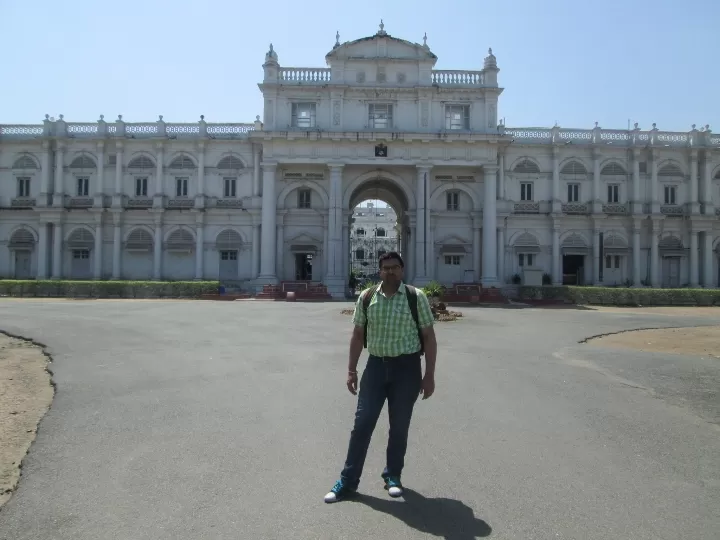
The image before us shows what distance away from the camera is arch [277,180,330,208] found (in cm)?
3553

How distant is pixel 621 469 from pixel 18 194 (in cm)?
4289

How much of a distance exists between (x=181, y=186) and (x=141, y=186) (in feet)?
9.14

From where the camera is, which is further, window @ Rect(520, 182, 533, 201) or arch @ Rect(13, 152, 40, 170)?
arch @ Rect(13, 152, 40, 170)

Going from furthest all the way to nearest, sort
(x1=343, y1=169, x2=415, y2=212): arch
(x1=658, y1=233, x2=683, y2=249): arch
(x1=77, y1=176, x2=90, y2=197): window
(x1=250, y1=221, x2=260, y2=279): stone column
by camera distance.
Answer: (x1=658, y1=233, x2=683, y2=249): arch, (x1=77, y1=176, x2=90, y2=197): window, (x1=250, y1=221, x2=260, y2=279): stone column, (x1=343, y1=169, x2=415, y2=212): arch

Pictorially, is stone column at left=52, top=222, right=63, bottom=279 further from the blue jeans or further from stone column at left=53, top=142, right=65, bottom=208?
the blue jeans

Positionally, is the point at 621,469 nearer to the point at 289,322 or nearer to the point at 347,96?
the point at 289,322

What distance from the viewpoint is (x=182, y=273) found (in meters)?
37.4

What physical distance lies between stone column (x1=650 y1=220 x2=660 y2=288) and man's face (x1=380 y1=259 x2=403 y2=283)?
125 ft

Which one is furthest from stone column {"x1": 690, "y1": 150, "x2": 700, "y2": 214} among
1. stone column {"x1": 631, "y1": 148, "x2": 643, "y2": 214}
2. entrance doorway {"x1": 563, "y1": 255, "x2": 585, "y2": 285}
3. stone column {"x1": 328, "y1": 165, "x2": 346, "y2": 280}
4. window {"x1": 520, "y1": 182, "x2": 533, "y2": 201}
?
stone column {"x1": 328, "y1": 165, "x2": 346, "y2": 280}

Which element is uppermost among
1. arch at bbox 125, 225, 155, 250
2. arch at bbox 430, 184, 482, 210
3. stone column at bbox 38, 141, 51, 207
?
stone column at bbox 38, 141, 51, 207

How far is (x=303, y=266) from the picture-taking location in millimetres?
36812

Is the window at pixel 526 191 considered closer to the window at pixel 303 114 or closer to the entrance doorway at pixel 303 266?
the window at pixel 303 114

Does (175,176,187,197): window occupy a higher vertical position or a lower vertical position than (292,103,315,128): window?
lower

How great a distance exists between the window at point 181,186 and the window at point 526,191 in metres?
23.3
